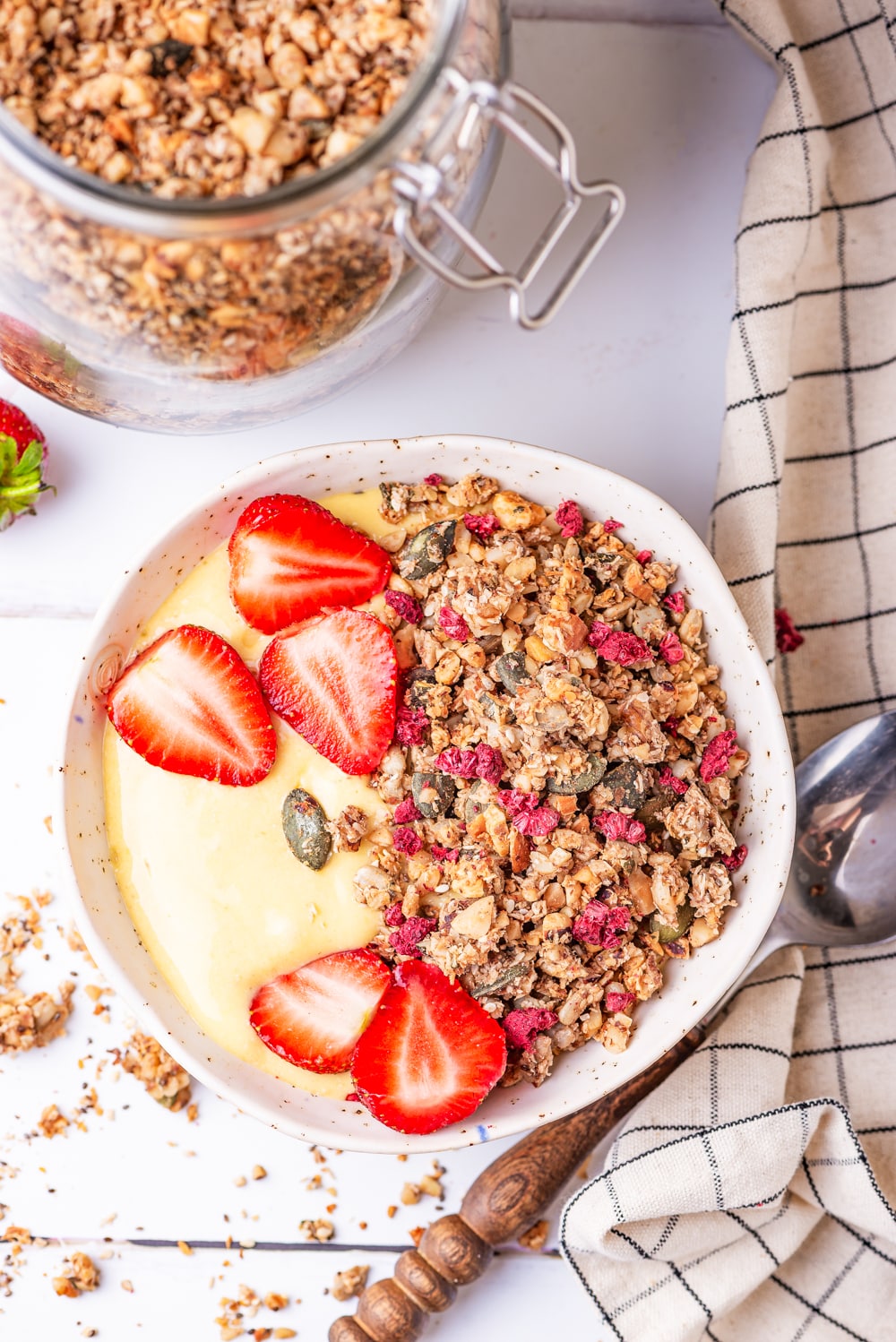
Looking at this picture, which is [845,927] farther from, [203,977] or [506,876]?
[203,977]

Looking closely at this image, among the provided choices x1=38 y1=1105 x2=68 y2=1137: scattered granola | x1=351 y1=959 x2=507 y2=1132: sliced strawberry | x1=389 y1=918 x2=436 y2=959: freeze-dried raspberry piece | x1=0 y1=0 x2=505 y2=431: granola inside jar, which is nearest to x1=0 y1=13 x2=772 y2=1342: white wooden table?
x1=38 y1=1105 x2=68 y2=1137: scattered granola

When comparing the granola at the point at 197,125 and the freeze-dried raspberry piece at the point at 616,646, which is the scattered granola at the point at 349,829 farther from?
the granola at the point at 197,125

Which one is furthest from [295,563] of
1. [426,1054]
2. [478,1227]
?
[478,1227]

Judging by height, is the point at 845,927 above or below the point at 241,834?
below

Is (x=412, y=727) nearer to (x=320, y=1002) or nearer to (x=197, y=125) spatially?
(x=320, y=1002)

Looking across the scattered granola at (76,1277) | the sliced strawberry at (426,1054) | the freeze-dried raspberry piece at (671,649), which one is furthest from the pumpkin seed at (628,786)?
the scattered granola at (76,1277)

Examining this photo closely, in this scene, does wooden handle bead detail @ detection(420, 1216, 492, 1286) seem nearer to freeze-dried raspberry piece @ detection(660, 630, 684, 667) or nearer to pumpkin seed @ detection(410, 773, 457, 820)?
pumpkin seed @ detection(410, 773, 457, 820)

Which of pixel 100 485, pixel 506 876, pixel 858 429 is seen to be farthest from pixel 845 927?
pixel 100 485
